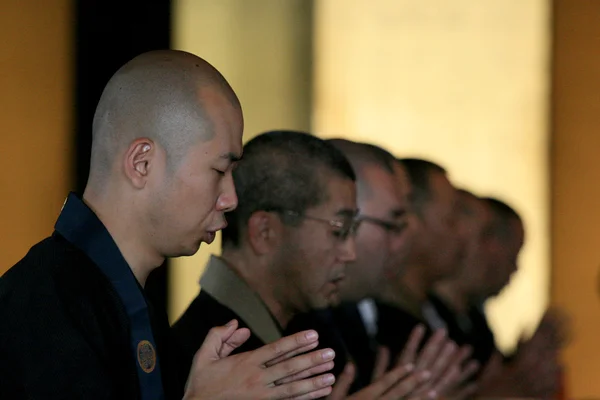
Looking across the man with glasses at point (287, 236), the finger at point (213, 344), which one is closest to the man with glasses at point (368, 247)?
the man with glasses at point (287, 236)

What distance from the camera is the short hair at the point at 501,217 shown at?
15.0 feet

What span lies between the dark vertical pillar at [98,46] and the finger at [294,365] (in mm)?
2149

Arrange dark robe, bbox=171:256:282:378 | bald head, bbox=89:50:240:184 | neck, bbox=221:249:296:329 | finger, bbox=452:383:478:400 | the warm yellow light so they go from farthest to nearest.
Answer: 1. the warm yellow light
2. finger, bbox=452:383:478:400
3. neck, bbox=221:249:296:329
4. dark robe, bbox=171:256:282:378
5. bald head, bbox=89:50:240:184

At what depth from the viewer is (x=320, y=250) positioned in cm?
266

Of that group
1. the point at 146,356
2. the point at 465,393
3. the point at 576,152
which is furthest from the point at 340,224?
the point at 576,152

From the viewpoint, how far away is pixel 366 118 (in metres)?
5.56

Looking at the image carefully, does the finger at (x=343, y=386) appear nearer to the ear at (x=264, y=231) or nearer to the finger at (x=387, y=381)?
the finger at (x=387, y=381)

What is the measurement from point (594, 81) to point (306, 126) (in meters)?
1.62

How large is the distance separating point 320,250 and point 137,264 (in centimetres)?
98

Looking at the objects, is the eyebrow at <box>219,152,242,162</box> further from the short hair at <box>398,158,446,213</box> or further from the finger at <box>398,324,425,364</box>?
the short hair at <box>398,158,446,213</box>

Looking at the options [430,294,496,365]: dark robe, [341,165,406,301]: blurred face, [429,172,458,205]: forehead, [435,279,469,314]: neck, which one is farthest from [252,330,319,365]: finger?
[435,279,469,314]: neck

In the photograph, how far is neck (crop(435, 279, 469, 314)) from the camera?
425 centimetres

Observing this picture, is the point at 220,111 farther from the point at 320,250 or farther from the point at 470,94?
the point at 470,94

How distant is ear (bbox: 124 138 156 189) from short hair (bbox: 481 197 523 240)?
115 inches
